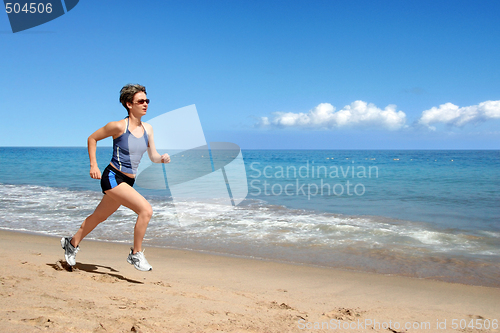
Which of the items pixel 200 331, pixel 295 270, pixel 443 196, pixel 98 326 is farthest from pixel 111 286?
pixel 443 196

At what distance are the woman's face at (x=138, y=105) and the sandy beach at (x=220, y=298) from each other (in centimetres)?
182

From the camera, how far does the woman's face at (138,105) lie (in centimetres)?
372

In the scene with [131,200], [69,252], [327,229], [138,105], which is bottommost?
[327,229]

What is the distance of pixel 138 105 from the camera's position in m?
3.72

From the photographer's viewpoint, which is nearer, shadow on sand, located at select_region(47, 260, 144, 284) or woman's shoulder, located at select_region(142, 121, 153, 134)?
woman's shoulder, located at select_region(142, 121, 153, 134)

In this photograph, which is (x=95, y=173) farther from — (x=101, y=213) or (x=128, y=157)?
(x=101, y=213)

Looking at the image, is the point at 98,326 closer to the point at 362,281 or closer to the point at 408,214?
the point at 362,281

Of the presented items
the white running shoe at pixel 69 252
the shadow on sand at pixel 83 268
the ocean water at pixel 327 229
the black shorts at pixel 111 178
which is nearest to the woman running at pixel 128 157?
the black shorts at pixel 111 178

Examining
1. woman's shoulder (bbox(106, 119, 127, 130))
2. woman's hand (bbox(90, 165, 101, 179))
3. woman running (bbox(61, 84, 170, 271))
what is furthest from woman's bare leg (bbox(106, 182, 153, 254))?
woman's shoulder (bbox(106, 119, 127, 130))

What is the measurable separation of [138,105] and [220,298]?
2.18m

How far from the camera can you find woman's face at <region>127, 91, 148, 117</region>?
3719mm

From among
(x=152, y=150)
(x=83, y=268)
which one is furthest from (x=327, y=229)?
(x=83, y=268)

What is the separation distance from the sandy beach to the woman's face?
182cm

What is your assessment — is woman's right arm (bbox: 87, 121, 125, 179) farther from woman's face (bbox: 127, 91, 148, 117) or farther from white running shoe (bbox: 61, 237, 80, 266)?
white running shoe (bbox: 61, 237, 80, 266)
